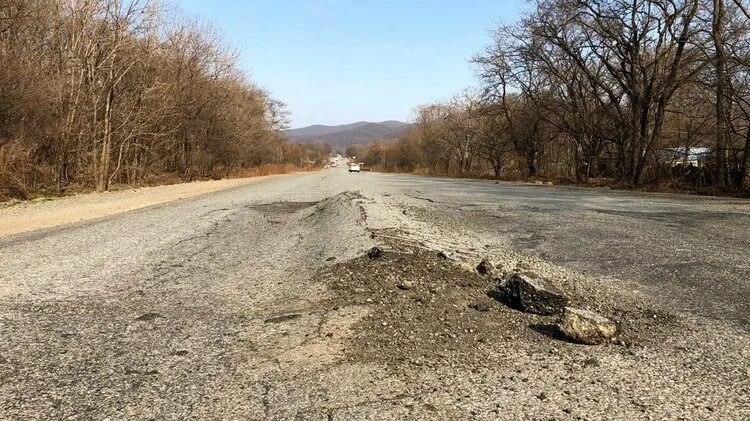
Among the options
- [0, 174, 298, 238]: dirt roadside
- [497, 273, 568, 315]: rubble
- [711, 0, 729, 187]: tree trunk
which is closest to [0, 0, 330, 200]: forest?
[0, 174, 298, 238]: dirt roadside

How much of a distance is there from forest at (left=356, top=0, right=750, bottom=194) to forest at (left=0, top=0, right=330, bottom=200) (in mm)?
20789

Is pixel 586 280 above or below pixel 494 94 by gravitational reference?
below

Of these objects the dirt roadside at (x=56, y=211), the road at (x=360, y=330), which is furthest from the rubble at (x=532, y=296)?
the dirt roadside at (x=56, y=211)

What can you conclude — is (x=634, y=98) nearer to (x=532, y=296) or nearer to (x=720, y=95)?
(x=720, y=95)

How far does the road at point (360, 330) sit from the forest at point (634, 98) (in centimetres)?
1411

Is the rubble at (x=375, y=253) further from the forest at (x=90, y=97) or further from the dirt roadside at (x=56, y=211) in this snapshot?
the forest at (x=90, y=97)

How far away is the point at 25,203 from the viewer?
14789 mm

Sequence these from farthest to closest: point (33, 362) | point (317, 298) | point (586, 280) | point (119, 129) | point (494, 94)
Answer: point (494, 94)
point (119, 129)
point (586, 280)
point (317, 298)
point (33, 362)

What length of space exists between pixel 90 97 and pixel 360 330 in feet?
70.6

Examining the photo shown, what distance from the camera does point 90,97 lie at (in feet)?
68.7

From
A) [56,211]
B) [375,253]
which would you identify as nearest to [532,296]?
[375,253]

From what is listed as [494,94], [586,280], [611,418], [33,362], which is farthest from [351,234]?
[494,94]

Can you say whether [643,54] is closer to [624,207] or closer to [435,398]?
[624,207]

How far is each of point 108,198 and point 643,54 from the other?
2451cm
